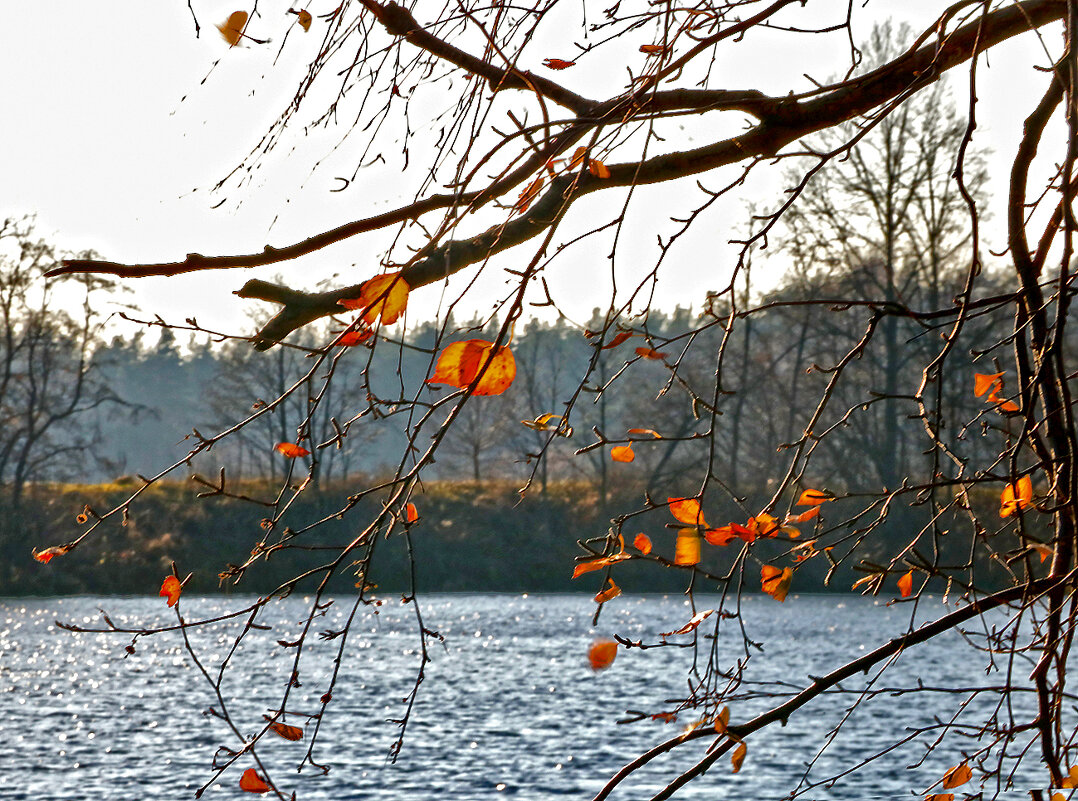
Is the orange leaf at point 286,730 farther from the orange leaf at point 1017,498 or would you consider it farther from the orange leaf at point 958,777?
the orange leaf at point 1017,498

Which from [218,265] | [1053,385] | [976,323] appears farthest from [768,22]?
[976,323]

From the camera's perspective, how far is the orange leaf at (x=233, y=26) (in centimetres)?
213

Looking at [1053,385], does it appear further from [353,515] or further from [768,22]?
[353,515]

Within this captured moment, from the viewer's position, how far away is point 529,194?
4.81 feet

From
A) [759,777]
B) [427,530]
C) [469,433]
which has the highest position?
[469,433]

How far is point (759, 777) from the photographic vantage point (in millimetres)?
9625

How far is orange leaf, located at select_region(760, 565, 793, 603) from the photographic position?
1.87m

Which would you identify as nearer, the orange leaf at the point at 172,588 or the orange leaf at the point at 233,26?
the orange leaf at the point at 172,588

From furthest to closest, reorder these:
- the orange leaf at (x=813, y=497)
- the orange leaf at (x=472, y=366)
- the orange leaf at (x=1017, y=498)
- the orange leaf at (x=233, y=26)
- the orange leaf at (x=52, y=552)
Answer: the orange leaf at (x=1017, y=498), the orange leaf at (x=233, y=26), the orange leaf at (x=813, y=497), the orange leaf at (x=52, y=552), the orange leaf at (x=472, y=366)

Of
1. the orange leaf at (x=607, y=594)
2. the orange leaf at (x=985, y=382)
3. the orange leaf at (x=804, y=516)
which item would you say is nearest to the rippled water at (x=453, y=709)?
the orange leaf at (x=985, y=382)

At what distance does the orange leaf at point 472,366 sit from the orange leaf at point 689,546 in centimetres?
44

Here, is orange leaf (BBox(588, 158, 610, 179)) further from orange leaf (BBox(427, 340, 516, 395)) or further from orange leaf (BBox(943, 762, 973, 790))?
orange leaf (BBox(943, 762, 973, 790))

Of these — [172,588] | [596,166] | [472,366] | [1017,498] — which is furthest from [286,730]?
[1017,498]

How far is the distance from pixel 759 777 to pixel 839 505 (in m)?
13.0
